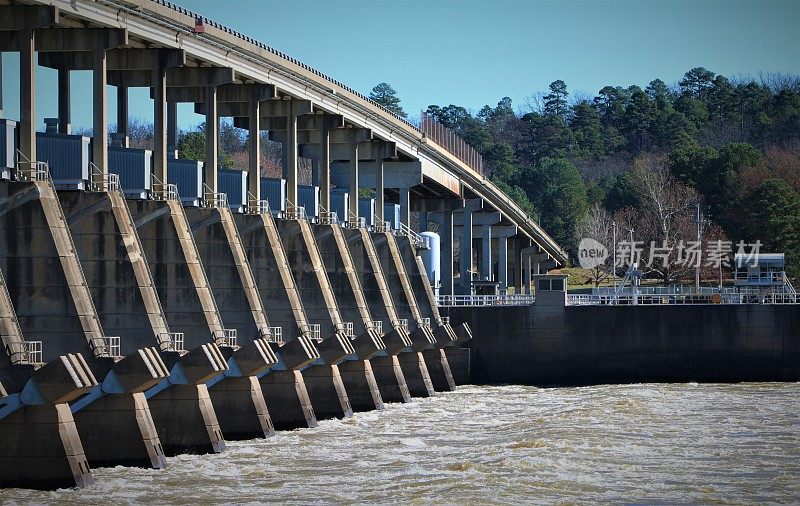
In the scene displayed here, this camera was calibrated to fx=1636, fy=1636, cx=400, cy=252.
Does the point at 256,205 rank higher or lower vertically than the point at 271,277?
higher

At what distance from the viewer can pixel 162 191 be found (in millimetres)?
50906

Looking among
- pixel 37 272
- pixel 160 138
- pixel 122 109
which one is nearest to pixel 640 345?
pixel 122 109

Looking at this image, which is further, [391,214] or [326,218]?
[391,214]

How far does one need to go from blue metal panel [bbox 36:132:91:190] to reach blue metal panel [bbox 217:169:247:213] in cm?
1504

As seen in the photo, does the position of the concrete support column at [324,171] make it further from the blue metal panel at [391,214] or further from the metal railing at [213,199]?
the blue metal panel at [391,214]

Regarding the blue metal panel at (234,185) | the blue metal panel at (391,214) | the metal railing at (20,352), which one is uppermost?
the blue metal panel at (391,214)

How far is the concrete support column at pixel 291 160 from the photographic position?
218ft

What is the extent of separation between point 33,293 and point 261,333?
13953 millimetres

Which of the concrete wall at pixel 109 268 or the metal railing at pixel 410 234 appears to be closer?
the concrete wall at pixel 109 268

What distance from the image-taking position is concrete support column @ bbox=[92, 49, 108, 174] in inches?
1852

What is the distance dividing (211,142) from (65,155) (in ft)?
37.0

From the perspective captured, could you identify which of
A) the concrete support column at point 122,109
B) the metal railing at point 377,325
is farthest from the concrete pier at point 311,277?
the concrete support column at point 122,109

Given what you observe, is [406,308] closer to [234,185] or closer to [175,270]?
[234,185]

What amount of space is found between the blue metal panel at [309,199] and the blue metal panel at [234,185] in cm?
1021
